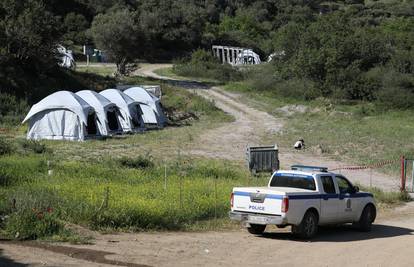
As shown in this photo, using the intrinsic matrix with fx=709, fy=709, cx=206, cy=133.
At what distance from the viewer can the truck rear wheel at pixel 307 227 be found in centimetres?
1565

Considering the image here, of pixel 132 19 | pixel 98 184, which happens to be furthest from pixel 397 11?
pixel 98 184

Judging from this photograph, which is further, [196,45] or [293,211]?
[196,45]

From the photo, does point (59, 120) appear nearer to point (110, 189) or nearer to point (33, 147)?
point (33, 147)

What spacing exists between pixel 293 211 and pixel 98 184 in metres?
5.94

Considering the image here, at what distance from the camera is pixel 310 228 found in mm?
15938

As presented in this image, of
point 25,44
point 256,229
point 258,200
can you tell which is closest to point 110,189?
point 256,229

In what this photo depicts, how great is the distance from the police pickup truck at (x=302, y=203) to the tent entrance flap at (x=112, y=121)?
22401 mm

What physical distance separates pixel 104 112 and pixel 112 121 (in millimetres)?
2023

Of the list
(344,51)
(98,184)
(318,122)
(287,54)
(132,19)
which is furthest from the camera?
(287,54)

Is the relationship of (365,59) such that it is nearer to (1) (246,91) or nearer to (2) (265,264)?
(1) (246,91)

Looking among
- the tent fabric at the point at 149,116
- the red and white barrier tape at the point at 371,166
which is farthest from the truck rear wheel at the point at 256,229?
the tent fabric at the point at 149,116

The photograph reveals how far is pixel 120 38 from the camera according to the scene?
59.3m

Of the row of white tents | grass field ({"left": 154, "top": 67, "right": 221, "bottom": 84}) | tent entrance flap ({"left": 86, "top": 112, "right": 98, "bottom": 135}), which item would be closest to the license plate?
the row of white tents

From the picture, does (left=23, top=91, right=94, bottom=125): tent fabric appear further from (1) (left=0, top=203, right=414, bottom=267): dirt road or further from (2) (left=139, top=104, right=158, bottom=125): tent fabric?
(1) (left=0, top=203, right=414, bottom=267): dirt road
